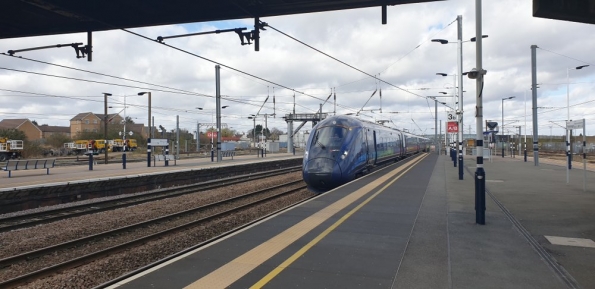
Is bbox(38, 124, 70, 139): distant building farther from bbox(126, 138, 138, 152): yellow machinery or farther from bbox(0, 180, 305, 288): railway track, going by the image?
bbox(0, 180, 305, 288): railway track

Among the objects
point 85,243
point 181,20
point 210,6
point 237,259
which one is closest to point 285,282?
point 237,259

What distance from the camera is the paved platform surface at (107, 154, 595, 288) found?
5.31 metres

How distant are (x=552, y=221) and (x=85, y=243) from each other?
35.4 feet

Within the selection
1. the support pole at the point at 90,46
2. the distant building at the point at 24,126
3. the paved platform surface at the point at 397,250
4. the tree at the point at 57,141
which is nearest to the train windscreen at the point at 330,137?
the paved platform surface at the point at 397,250

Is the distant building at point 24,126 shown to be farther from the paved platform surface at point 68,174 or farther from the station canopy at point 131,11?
the station canopy at point 131,11

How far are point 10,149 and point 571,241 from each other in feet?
194

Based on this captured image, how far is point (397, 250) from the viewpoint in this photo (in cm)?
663

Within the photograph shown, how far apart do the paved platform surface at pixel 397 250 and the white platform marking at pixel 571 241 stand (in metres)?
0.02

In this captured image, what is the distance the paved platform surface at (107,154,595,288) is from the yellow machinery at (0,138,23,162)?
53.1 m

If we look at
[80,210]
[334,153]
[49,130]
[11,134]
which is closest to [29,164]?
[80,210]

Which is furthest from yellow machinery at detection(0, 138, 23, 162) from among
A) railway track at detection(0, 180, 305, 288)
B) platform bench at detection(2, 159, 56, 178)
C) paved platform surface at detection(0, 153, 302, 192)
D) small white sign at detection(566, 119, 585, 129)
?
small white sign at detection(566, 119, 585, 129)

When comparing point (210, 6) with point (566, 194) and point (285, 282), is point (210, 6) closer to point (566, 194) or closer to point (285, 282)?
point (285, 282)

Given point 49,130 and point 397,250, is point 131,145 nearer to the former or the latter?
point 49,130

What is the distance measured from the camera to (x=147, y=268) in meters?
5.86
